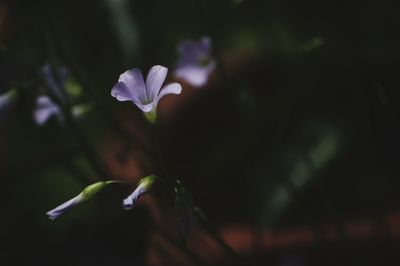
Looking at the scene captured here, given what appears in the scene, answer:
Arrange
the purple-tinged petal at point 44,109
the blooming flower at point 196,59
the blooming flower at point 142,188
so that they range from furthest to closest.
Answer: the blooming flower at point 196,59
the purple-tinged petal at point 44,109
the blooming flower at point 142,188

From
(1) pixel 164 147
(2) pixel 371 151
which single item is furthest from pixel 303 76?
(1) pixel 164 147

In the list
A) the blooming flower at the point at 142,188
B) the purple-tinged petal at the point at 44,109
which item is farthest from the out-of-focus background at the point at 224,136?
the blooming flower at the point at 142,188

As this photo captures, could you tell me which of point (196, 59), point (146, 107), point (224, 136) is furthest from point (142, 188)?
point (224, 136)

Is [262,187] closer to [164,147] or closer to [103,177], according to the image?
[164,147]

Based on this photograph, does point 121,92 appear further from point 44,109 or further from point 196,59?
point 196,59

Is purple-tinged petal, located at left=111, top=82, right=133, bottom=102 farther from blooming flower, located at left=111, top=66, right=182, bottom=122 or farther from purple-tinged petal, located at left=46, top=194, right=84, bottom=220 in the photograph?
purple-tinged petal, located at left=46, top=194, right=84, bottom=220

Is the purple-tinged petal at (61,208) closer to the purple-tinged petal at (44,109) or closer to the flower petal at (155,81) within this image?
the flower petal at (155,81)

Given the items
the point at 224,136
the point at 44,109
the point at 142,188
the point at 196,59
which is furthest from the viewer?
the point at 224,136
